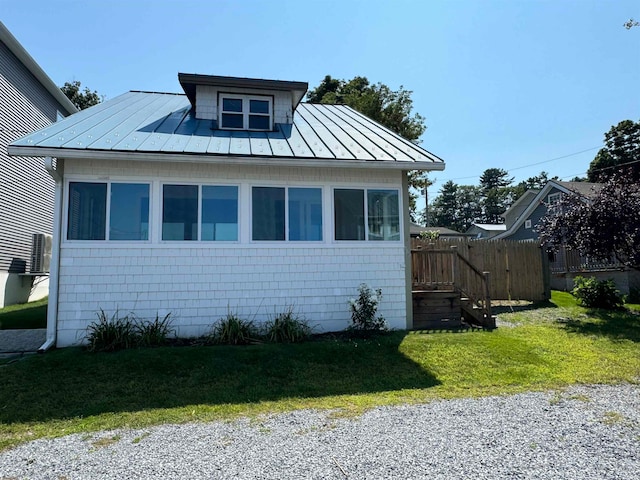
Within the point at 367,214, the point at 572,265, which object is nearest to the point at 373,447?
the point at 367,214

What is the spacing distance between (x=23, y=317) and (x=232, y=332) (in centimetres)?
673

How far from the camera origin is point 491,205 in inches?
2869

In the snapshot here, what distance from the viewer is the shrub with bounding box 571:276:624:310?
1182cm

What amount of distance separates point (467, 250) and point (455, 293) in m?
4.27

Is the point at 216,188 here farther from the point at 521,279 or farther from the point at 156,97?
the point at 521,279

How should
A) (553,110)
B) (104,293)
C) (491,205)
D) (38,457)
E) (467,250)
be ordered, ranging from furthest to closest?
(491,205) < (553,110) < (467,250) < (104,293) < (38,457)

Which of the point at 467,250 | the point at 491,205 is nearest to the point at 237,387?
the point at 467,250

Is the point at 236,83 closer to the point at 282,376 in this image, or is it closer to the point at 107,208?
the point at 107,208

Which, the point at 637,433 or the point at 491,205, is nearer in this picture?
the point at 637,433

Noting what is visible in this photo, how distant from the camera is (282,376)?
609 centimetres

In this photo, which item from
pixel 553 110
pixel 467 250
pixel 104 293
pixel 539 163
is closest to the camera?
pixel 104 293

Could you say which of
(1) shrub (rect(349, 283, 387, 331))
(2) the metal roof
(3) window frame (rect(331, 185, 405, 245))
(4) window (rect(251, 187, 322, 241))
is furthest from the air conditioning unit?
(1) shrub (rect(349, 283, 387, 331))

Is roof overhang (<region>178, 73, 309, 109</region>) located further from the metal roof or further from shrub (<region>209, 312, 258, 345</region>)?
shrub (<region>209, 312, 258, 345</region>)

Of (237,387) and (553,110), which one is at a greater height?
(553,110)
